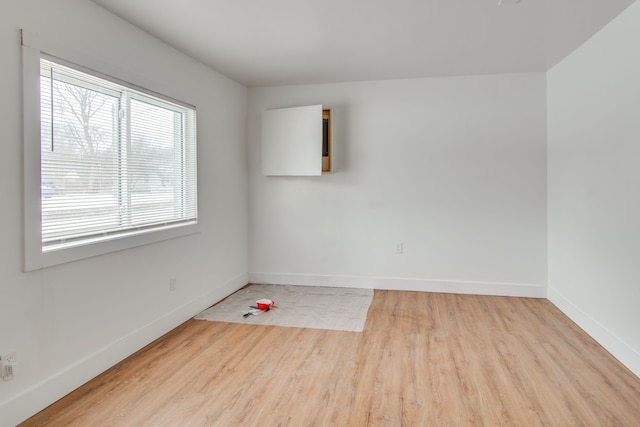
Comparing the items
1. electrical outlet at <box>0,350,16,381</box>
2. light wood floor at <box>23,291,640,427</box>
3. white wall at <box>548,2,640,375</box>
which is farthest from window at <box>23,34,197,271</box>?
white wall at <box>548,2,640,375</box>

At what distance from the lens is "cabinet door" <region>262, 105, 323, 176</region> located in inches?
177

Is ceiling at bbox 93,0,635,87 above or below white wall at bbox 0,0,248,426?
above

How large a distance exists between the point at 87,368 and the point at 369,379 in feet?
5.79

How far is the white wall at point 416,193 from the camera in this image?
4320mm

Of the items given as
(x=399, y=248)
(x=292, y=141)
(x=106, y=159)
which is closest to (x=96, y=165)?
(x=106, y=159)

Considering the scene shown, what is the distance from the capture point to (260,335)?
10.7ft

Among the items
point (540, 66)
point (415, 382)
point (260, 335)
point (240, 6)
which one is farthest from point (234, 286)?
point (540, 66)

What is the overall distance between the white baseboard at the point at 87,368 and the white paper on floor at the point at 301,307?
0.29 metres

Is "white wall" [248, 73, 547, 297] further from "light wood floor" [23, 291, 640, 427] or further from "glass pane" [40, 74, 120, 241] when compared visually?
"glass pane" [40, 74, 120, 241]

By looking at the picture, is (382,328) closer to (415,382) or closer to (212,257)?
(415,382)

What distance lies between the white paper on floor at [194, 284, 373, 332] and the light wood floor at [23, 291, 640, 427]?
0.16 metres

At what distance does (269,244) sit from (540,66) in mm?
3533

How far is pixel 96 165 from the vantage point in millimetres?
2604

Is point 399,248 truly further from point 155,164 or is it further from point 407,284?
point 155,164
